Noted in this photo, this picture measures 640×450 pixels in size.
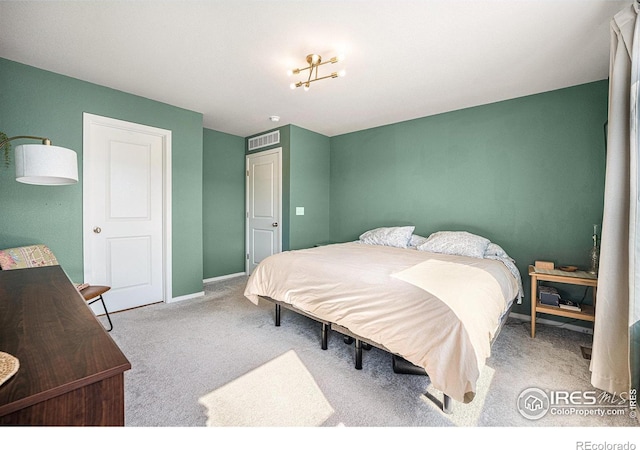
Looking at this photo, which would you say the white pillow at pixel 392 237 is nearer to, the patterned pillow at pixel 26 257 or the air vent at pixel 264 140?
the air vent at pixel 264 140

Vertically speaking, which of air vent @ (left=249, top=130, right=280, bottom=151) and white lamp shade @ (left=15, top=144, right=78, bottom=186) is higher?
air vent @ (left=249, top=130, right=280, bottom=151)

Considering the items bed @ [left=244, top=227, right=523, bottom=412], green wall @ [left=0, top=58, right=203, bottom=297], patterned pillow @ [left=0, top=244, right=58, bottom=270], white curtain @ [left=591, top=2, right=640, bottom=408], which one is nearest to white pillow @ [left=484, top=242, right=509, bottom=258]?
bed @ [left=244, top=227, right=523, bottom=412]

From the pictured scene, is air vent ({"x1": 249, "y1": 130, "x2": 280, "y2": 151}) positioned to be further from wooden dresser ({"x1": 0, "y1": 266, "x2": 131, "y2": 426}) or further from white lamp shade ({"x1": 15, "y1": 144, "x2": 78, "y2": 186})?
wooden dresser ({"x1": 0, "y1": 266, "x2": 131, "y2": 426})

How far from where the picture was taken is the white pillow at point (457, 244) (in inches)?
113

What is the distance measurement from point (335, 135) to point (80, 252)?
12.5 ft

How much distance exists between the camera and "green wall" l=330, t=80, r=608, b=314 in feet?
8.89

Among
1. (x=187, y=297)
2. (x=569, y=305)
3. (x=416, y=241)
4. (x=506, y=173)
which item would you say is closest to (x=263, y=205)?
(x=187, y=297)

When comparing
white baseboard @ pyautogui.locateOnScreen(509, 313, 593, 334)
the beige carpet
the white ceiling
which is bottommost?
the beige carpet

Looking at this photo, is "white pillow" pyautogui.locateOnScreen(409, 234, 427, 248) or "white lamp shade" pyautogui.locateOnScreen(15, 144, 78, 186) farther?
"white pillow" pyautogui.locateOnScreen(409, 234, 427, 248)

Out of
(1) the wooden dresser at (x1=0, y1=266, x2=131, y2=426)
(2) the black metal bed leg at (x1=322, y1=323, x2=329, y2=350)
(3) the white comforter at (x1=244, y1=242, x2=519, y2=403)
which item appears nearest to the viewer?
(1) the wooden dresser at (x1=0, y1=266, x2=131, y2=426)

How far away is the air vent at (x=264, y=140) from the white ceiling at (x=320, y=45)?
1109mm

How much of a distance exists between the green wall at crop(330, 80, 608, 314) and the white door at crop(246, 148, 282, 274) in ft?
4.72
